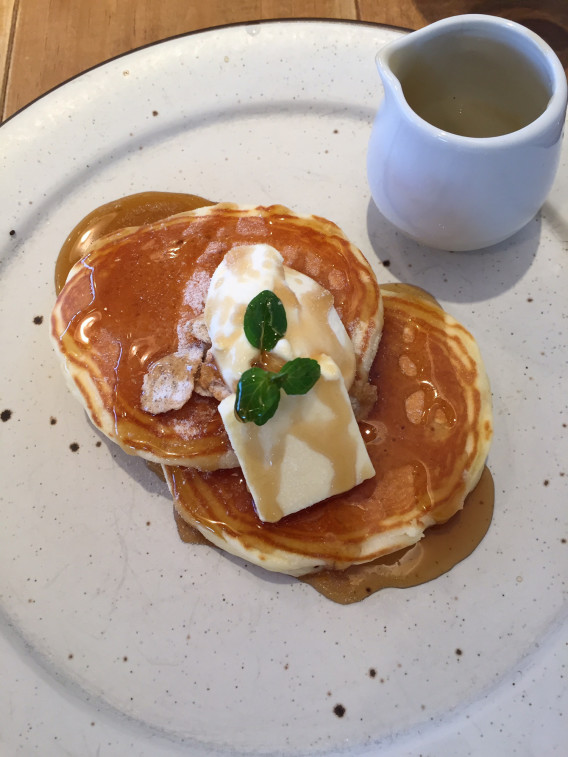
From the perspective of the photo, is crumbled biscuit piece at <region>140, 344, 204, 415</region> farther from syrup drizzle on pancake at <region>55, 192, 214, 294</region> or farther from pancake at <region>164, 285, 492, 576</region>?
syrup drizzle on pancake at <region>55, 192, 214, 294</region>

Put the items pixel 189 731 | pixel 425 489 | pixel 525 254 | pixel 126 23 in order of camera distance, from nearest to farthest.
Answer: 1. pixel 189 731
2. pixel 425 489
3. pixel 525 254
4. pixel 126 23

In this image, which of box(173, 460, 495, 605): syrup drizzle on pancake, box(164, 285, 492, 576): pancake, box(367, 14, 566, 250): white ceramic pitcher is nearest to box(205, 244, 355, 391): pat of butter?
box(164, 285, 492, 576): pancake

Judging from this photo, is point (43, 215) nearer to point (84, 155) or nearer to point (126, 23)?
point (84, 155)

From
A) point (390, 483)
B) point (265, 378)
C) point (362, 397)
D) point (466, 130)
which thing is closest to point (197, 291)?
point (265, 378)

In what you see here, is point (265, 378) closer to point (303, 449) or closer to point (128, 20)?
point (303, 449)

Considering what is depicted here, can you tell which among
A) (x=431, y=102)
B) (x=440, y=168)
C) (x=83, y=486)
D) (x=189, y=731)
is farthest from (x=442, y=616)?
(x=431, y=102)

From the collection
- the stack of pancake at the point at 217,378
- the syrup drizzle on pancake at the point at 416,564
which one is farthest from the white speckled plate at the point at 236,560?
the stack of pancake at the point at 217,378
